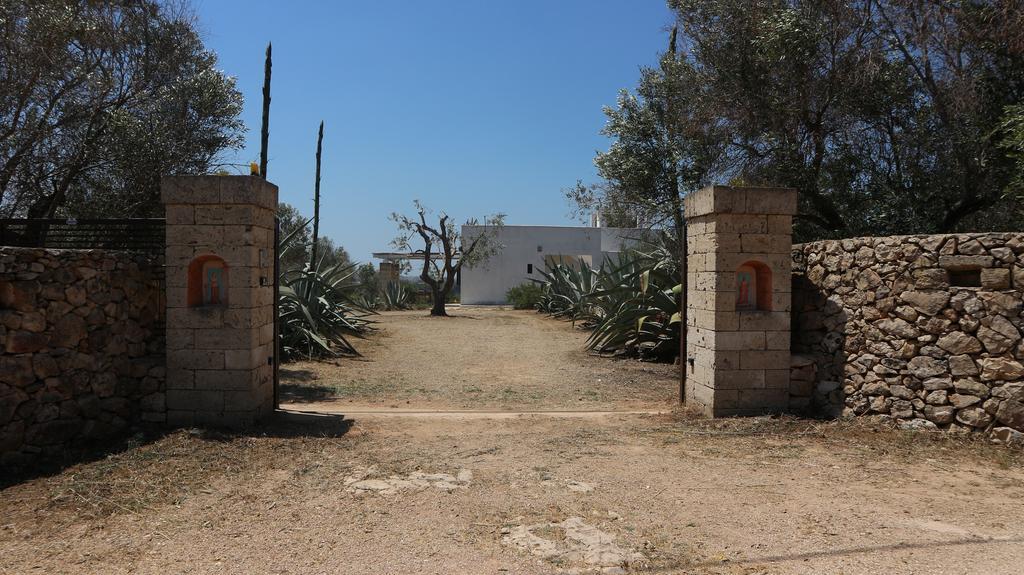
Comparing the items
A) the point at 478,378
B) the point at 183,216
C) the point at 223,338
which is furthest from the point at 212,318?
the point at 478,378

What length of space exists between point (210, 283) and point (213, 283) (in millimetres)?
27

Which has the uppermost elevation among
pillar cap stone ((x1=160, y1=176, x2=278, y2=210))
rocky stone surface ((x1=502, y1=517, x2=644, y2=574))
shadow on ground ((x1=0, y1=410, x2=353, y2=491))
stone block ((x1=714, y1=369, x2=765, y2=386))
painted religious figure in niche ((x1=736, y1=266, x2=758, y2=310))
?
pillar cap stone ((x1=160, y1=176, x2=278, y2=210))

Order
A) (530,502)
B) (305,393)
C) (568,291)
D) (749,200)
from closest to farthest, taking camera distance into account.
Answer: (530,502) → (749,200) → (305,393) → (568,291)

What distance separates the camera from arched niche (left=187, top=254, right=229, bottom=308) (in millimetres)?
5914

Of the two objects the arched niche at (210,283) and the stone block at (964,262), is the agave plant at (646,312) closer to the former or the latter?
the stone block at (964,262)

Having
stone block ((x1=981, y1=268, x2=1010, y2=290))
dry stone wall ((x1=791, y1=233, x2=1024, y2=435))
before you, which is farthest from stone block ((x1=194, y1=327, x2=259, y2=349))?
stone block ((x1=981, y1=268, x2=1010, y2=290))

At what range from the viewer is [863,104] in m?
9.05

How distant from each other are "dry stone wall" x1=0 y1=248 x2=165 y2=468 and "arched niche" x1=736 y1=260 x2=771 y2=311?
5.62m

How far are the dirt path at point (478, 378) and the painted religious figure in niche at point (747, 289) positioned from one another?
4.95 ft

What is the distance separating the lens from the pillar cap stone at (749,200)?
20.5 feet

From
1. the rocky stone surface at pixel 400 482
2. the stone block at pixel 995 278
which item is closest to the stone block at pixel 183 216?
the rocky stone surface at pixel 400 482

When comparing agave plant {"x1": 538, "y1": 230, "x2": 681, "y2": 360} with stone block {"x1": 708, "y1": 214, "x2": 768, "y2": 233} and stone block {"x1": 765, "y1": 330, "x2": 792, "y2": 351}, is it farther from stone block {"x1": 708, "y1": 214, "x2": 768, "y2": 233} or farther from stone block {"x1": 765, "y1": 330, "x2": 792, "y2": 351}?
stone block {"x1": 708, "y1": 214, "x2": 768, "y2": 233}

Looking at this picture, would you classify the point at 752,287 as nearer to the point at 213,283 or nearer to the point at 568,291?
the point at 213,283

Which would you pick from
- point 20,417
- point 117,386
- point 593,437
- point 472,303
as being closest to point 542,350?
point 593,437
